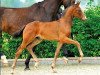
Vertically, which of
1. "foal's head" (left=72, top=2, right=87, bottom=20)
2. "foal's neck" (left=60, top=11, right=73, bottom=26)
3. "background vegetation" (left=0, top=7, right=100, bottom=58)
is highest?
"foal's head" (left=72, top=2, right=87, bottom=20)

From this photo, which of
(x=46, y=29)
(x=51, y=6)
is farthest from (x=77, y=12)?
(x=51, y=6)

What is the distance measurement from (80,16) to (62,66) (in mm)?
1637

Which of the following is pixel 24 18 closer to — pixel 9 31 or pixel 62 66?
pixel 9 31

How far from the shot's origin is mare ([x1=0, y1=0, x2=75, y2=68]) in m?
10.4

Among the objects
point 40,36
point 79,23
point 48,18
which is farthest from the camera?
point 79,23

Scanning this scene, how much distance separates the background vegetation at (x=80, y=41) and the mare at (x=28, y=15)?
1.13 m

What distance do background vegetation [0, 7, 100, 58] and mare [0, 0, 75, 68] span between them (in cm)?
113

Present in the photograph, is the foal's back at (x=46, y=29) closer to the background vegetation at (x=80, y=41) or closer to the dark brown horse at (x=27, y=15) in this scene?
the dark brown horse at (x=27, y=15)

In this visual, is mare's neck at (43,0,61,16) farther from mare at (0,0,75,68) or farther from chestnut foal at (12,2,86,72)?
chestnut foal at (12,2,86,72)

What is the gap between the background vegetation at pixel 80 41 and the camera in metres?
11.6

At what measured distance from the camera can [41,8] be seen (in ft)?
34.3

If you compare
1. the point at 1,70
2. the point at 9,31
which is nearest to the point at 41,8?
the point at 9,31

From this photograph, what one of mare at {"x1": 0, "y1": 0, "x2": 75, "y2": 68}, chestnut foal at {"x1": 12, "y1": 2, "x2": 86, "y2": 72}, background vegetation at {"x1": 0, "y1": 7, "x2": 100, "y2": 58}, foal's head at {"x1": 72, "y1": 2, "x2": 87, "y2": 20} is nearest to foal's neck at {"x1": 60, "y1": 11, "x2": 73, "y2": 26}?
chestnut foal at {"x1": 12, "y1": 2, "x2": 86, "y2": 72}

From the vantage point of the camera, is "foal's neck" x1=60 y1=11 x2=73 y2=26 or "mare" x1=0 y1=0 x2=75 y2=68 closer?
"foal's neck" x1=60 y1=11 x2=73 y2=26
